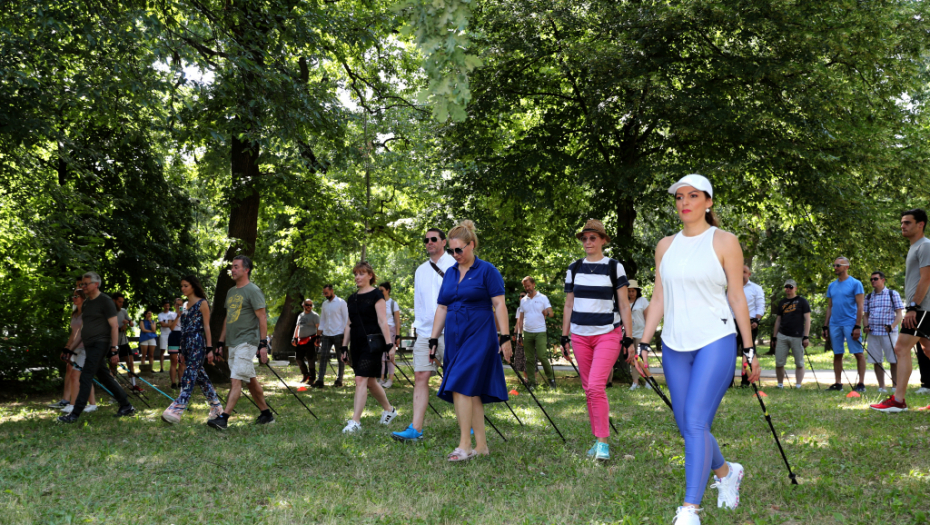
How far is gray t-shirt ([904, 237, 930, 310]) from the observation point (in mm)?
7461

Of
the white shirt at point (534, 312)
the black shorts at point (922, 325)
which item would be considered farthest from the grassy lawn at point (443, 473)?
the white shirt at point (534, 312)

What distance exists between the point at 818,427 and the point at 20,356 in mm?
12531

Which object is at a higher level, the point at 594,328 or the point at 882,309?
the point at 882,309

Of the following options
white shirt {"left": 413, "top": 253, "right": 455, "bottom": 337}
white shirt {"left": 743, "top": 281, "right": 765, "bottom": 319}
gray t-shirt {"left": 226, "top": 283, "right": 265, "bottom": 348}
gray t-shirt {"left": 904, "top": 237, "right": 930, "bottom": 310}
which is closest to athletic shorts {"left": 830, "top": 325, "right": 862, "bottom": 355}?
white shirt {"left": 743, "top": 281, "right": 765, "bottom": 319}

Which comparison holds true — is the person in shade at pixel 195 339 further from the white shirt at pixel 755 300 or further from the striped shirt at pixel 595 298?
the white shirt at pixel 755 300

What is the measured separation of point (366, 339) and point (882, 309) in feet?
27.3

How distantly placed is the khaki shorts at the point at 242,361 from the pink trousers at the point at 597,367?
4001 millimetres

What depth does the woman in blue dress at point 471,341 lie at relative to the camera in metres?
6.21

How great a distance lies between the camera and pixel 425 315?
7.64 meters

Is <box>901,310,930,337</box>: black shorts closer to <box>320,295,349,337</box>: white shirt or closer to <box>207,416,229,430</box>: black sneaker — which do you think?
<box>207,416,229,430</box>: black sneaker

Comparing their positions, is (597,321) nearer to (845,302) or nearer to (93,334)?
(93,334)

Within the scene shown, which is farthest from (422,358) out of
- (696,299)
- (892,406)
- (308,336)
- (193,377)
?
(308,336)

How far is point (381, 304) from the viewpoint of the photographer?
823 cm

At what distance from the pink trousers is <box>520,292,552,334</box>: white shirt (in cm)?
768
